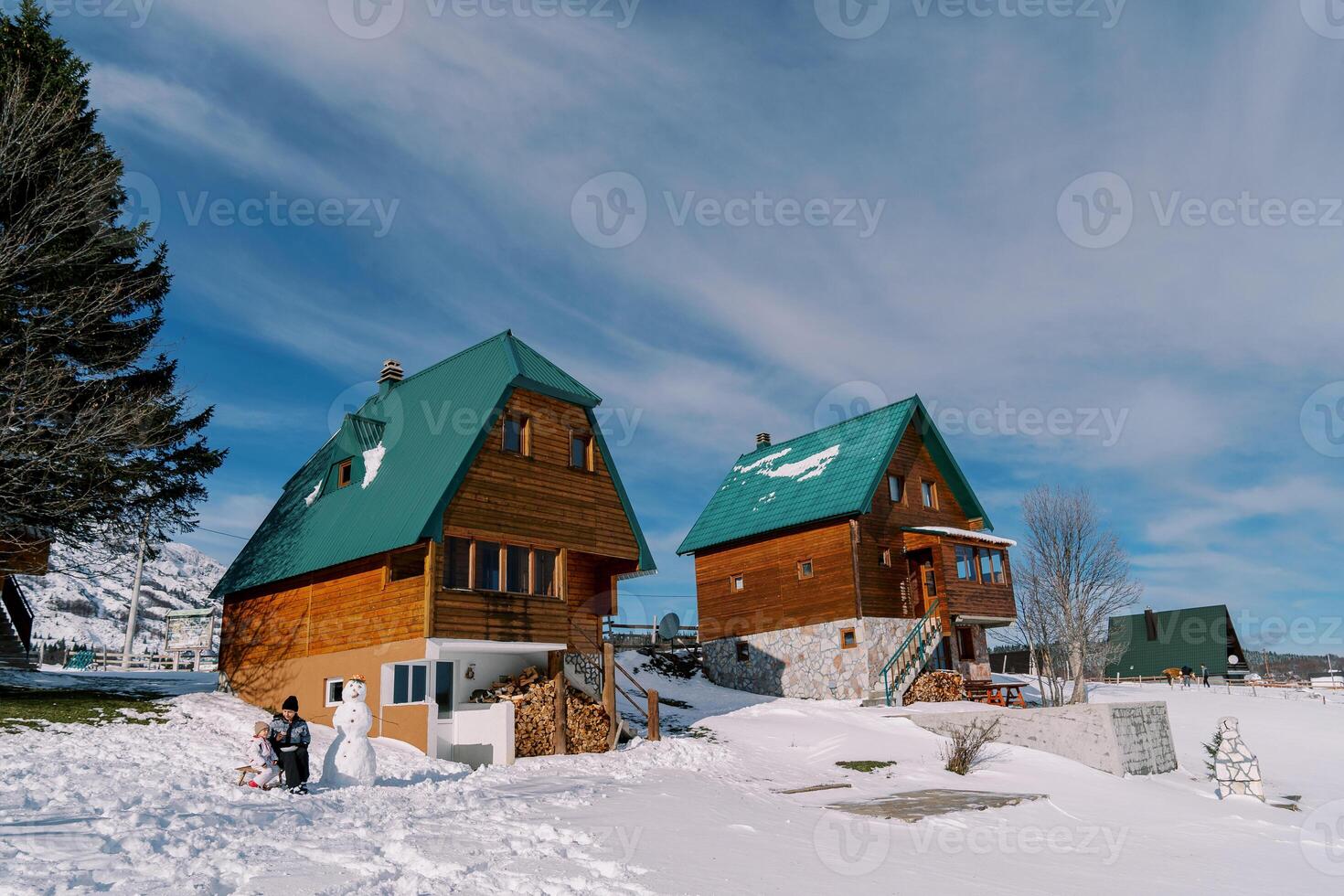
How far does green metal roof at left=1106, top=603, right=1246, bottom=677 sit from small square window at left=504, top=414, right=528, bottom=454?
43.3 meters

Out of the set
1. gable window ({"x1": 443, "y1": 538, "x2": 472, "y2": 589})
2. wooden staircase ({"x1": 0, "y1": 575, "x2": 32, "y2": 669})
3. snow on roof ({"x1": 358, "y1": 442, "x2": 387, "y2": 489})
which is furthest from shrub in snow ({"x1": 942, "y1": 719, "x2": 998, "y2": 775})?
wooden staircase ({"x1": 0, "y1": 575, "x2": 32, "y2": 669})

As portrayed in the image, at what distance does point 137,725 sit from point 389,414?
31.2ft

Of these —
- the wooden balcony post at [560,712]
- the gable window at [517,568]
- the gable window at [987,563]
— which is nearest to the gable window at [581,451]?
the gable window at [517,568]

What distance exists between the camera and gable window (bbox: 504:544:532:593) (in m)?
20.4

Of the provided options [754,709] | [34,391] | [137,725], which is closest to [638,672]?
[754,709]

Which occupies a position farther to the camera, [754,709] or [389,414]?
[754,709]

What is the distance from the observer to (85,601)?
327 feet

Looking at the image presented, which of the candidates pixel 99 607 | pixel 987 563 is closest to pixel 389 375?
pixel 987 563

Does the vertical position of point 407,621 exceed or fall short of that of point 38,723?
it exceeds it

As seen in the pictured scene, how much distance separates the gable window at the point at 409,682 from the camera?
1966 centimetres

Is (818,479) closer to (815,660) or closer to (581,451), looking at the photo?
(815,660)

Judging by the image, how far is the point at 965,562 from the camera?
107 feet

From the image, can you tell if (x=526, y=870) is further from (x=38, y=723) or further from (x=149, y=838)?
(x=38, y=723)

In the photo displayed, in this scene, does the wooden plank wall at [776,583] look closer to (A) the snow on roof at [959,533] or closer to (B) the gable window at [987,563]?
(A) the snow on roof at [959,533]
